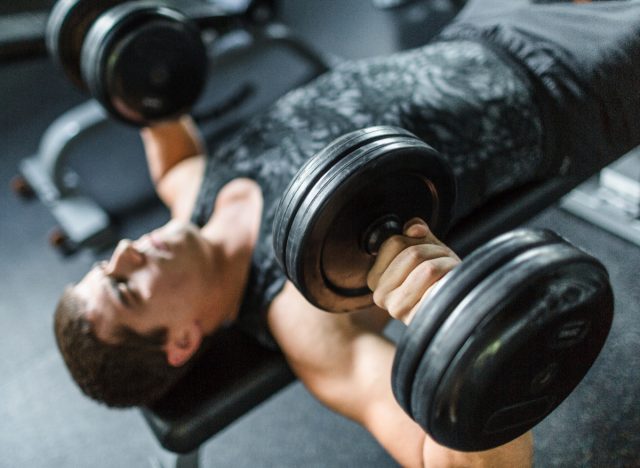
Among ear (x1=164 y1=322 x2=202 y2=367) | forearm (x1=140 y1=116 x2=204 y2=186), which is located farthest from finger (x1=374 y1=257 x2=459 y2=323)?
forearm (x1=140 y1=116 x2=204 y2=186)

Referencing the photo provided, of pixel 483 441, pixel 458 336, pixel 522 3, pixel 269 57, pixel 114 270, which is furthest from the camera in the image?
pixel 269 57

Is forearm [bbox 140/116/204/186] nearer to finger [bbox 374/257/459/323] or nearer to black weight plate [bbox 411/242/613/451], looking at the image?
finger [bbox 374/257/459/323]

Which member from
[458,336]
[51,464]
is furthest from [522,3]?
[51,464]

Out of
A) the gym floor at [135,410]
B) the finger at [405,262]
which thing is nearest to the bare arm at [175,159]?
the gym floor at [135,410]

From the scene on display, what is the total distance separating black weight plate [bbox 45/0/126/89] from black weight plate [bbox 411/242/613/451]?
124cm

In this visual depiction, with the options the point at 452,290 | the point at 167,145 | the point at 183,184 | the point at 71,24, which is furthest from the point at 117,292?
the point at 71,24

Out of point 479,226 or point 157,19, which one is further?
point 157,19

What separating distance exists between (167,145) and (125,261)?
48 cm

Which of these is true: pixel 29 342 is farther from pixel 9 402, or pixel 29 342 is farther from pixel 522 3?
pixel 522 3

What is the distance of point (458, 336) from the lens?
1.87 ft

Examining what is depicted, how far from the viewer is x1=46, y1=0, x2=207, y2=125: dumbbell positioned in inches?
50.5

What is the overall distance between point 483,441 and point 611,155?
70 centimetres

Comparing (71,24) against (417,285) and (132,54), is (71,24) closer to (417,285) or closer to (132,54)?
(132,54)

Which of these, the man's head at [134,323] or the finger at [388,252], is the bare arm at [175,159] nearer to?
the man's head at [134,323]
